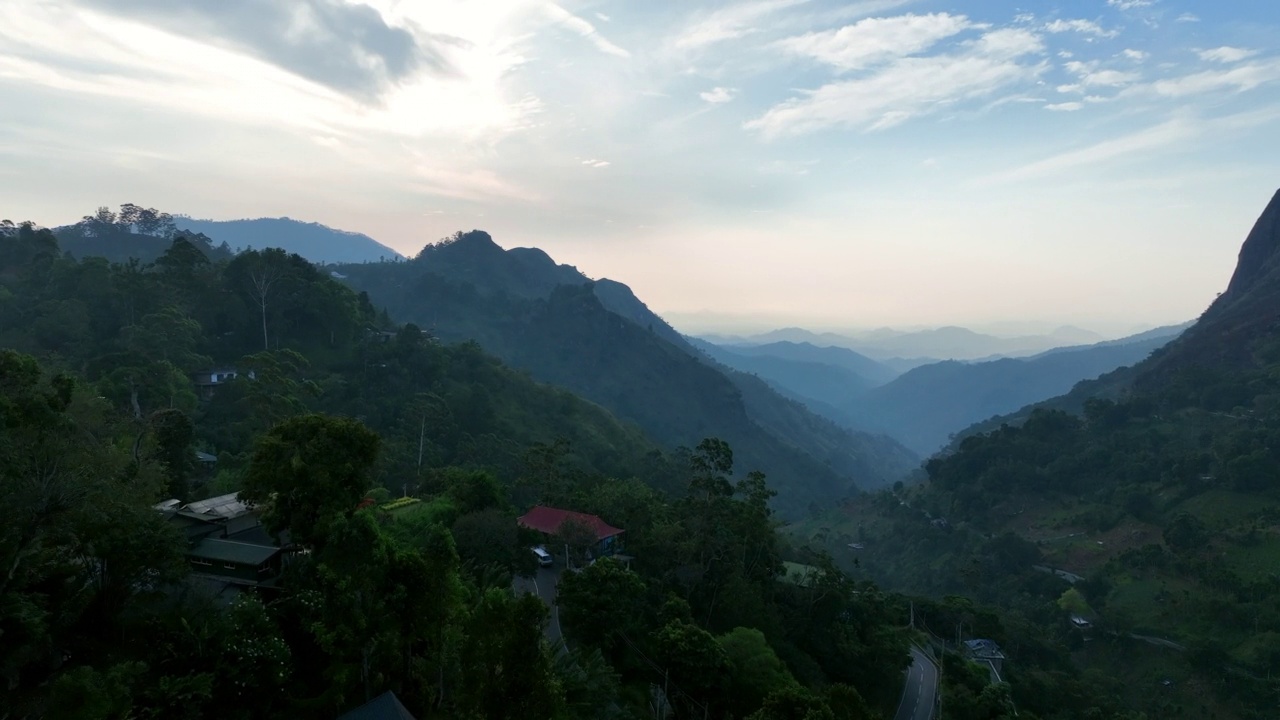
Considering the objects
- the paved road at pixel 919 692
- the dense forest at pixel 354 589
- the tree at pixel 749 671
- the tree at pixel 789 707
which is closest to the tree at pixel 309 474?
the dense forest at pixel 354 589

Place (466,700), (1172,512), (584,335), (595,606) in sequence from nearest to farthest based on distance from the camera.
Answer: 1. (466,700)
2. (595,606)
3. (1172,512)
4. (584,335)

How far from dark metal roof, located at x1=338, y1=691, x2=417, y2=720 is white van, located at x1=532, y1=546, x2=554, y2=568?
11667 millimetres

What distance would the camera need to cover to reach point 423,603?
507 inches

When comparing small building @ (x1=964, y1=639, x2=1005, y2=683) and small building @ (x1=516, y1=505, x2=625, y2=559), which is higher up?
small building @ (x1=516, y1=505, x2=625, y2=559)

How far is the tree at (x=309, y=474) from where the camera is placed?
49.1 ft

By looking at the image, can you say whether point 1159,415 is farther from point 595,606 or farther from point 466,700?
point 466,700

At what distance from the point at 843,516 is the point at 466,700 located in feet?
259

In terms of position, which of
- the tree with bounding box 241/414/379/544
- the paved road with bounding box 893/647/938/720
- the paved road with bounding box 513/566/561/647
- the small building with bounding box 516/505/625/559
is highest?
the tree with bounding box 241/414/379/544

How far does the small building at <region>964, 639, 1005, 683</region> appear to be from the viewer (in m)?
32.0

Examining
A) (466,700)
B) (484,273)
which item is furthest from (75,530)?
(484,273)

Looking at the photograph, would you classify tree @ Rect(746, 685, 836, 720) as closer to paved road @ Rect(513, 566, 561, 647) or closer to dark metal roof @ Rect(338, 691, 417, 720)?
dark metal roof @ Rect(338, 691, 417, 720)

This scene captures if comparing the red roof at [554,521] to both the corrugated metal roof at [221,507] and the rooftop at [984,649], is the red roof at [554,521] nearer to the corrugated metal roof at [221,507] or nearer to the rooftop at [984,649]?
the corrugated metal roof at [221,507]

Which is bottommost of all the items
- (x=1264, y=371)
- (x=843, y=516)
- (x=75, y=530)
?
(x=843, y=516)

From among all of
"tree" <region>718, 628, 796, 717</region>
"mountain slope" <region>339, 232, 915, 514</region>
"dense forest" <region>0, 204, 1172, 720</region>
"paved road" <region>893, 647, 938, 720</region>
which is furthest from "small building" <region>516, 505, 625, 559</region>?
"mountain slope" <region>339, 232, 915, 514</region>
